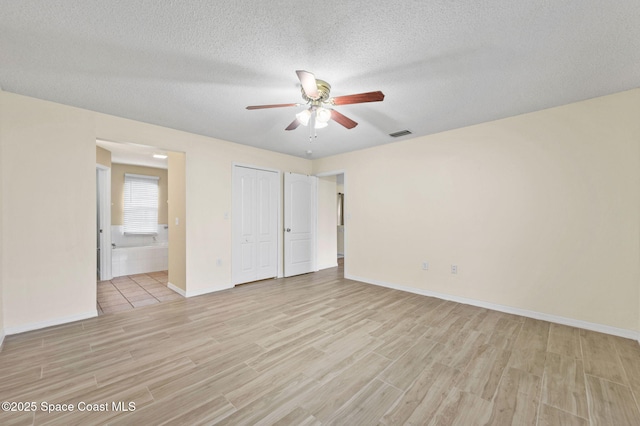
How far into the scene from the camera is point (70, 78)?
2.44 metres

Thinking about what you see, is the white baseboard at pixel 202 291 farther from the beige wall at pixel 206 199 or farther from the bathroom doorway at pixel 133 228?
the bathroom doorway at pixel 133 228

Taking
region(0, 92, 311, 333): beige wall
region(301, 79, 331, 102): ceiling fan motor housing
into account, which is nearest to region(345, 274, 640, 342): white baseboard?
region(301, 79, 331, 102): ceiling fan motor housing

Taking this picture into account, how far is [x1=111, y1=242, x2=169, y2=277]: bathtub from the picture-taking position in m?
5.34

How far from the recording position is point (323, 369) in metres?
2.11

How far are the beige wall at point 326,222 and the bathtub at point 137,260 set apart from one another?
12.2 feet

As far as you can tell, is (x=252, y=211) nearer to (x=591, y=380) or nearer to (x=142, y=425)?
(x=142, y=425)

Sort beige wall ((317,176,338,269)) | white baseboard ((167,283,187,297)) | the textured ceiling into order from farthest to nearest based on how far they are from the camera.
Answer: beige wall ((317,176,338,269))
white baseboard ((167,283,187,297))
the textured ceiling

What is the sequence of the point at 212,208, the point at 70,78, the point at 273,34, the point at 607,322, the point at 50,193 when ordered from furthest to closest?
the point at 212,208 → the point at 50,193 → the point at 607,322 → the point at 70,78 → the point at 273,34

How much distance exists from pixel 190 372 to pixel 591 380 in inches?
124

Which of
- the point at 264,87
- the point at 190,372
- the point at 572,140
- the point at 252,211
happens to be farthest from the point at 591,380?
the point at 252,211

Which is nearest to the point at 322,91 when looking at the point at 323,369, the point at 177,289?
the point at 323,369

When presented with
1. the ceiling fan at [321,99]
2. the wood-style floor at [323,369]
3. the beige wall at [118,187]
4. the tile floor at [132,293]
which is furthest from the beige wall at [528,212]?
the beige wall at [118,187]

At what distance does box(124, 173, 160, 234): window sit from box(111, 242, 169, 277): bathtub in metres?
0.62

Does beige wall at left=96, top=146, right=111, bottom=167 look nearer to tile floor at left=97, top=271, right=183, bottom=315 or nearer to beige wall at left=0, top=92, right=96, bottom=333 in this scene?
beige wall at left=0, top=92, right=96, bottom=333
